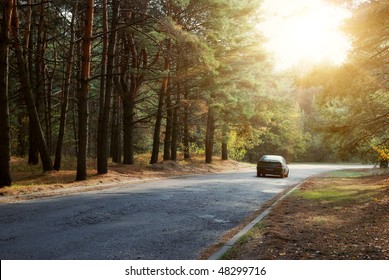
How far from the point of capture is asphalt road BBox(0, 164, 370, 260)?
20.1ft

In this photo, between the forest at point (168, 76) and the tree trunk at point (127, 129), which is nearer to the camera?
the forest at point (168, 76)

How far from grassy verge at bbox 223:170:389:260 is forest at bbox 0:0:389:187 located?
152 inches

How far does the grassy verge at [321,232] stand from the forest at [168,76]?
152 inches

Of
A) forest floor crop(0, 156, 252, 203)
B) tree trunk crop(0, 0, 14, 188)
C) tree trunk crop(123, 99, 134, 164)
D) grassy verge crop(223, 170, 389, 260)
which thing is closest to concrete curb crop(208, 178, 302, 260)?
grassy verge crop(223, 170, 389, 260)

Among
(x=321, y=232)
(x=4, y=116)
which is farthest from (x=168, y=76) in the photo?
(x=321, y=232)

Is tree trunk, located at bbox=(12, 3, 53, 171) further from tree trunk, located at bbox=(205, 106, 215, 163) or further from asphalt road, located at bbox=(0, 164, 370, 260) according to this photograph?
tree trunk, located at bbox=(205, 106, 215, 163)

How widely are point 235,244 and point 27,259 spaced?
3.40 metres

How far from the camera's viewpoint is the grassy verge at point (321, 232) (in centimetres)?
616

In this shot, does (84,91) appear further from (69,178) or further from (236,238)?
(236,238)

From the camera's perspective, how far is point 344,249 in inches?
252

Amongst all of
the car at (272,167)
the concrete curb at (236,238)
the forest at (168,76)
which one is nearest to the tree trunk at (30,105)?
the forest at (168,76)

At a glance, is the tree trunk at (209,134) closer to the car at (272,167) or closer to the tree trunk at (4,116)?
the car at (272,167)

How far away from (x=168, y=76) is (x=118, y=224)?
13.9 metres

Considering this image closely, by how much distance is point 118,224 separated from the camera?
8.38 m
